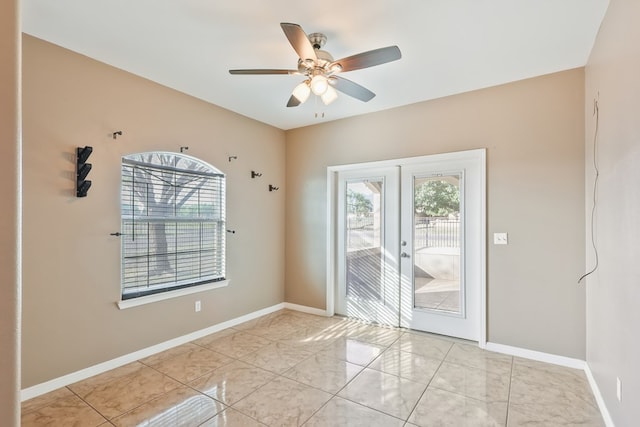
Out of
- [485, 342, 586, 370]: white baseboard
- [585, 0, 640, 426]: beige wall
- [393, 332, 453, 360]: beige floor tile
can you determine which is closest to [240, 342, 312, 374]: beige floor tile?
[393, 332, 453, 360]: beige floor tile

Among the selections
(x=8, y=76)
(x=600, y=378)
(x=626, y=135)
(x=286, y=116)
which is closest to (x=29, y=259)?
(x=8, y=76)

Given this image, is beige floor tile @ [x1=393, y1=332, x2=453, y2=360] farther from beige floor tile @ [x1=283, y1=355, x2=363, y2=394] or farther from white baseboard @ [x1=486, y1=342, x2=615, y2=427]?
beige floor tile @ [x1=283, y1=355, x2=363, y2=394]

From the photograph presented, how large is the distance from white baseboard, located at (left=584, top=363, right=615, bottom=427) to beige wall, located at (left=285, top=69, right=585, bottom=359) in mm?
200

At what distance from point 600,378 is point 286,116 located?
401cm

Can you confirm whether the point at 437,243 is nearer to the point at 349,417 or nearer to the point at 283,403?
the point at 349,417

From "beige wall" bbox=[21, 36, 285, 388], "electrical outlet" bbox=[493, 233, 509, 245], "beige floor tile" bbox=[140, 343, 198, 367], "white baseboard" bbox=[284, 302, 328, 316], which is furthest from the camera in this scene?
"white baseboard" bbox=[284, 302, 328, 316]

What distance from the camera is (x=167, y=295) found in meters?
3.31

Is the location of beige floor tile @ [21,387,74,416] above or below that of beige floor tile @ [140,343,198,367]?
above

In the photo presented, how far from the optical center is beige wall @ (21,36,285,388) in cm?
245

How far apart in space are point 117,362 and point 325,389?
1.93 meters

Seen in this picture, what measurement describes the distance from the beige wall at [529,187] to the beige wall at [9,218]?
139 inches

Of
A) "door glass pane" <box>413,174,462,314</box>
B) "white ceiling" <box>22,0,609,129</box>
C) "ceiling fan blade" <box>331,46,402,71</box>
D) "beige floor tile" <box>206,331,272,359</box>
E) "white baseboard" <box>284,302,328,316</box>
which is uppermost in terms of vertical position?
"white ceiling" <box>22,0,609,129</box>

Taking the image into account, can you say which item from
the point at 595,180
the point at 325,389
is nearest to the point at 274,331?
the point at 325,389

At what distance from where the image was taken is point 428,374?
110 inches
